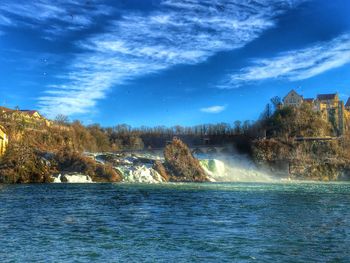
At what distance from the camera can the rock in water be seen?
66.6m

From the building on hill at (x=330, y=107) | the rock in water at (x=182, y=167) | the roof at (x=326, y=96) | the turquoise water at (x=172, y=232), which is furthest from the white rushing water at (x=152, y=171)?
the roof at (x=326, y=96)

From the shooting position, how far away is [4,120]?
83.4 m

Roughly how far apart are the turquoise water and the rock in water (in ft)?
118

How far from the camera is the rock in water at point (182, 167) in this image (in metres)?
66.6

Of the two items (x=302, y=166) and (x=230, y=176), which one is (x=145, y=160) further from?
(x=302, y=166)

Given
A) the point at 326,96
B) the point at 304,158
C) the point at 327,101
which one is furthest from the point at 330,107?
the point at 304,158

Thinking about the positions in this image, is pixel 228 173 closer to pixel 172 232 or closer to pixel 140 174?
pixel 140 174

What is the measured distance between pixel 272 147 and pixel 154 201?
71.2 m

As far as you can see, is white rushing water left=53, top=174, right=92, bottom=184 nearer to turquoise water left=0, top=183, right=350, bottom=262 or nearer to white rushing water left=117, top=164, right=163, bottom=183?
white rushing water left=117, top=164, right=163, bottom=183

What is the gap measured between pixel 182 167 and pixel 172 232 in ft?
159

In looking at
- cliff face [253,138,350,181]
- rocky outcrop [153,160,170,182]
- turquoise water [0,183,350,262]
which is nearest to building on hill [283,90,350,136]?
cliff face [253,138,350,181]

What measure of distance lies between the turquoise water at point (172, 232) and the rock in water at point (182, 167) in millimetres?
35912

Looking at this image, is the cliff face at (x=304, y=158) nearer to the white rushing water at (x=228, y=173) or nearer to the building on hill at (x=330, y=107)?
the white rushing water at (x=228, y=173)

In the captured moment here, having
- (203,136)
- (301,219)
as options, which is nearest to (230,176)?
(301,219)
